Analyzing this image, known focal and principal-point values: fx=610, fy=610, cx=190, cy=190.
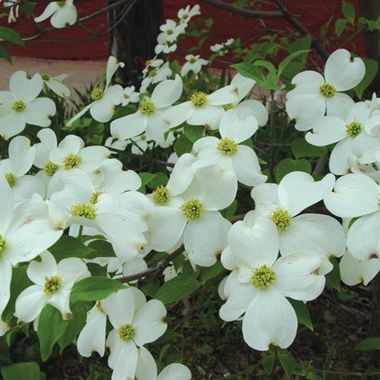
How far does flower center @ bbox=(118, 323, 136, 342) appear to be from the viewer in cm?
72

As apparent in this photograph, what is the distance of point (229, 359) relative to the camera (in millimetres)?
1385

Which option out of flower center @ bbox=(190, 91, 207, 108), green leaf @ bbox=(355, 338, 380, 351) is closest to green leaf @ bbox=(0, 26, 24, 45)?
flower center @ bbox=(190, 91, 207, 108)

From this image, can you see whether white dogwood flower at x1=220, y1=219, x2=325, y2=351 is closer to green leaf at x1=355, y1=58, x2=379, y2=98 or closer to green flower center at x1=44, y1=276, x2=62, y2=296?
green flower center at x1=44, y1=276, x2=62, y2=296

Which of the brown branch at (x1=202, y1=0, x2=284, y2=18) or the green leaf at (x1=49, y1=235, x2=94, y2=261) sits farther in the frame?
the brown branch at (x1=202, y1=0, x2=284, y2=18)

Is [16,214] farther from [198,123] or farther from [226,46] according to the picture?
[226,46]

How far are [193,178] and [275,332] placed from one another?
0.21m

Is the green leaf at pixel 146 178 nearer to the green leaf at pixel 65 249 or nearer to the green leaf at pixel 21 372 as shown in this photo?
the green leaf at pixel 65 249

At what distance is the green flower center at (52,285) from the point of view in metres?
0.58

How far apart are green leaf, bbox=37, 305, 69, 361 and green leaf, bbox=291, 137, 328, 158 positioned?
423 millimetres

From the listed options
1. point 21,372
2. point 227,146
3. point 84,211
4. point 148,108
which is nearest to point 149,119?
point 148,108

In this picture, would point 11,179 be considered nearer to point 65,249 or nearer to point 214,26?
point 65,249

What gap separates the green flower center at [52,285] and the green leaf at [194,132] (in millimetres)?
329

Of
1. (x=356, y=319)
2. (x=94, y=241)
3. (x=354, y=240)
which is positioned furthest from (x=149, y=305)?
(x=356, y=319)

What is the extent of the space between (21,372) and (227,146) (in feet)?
2.12
